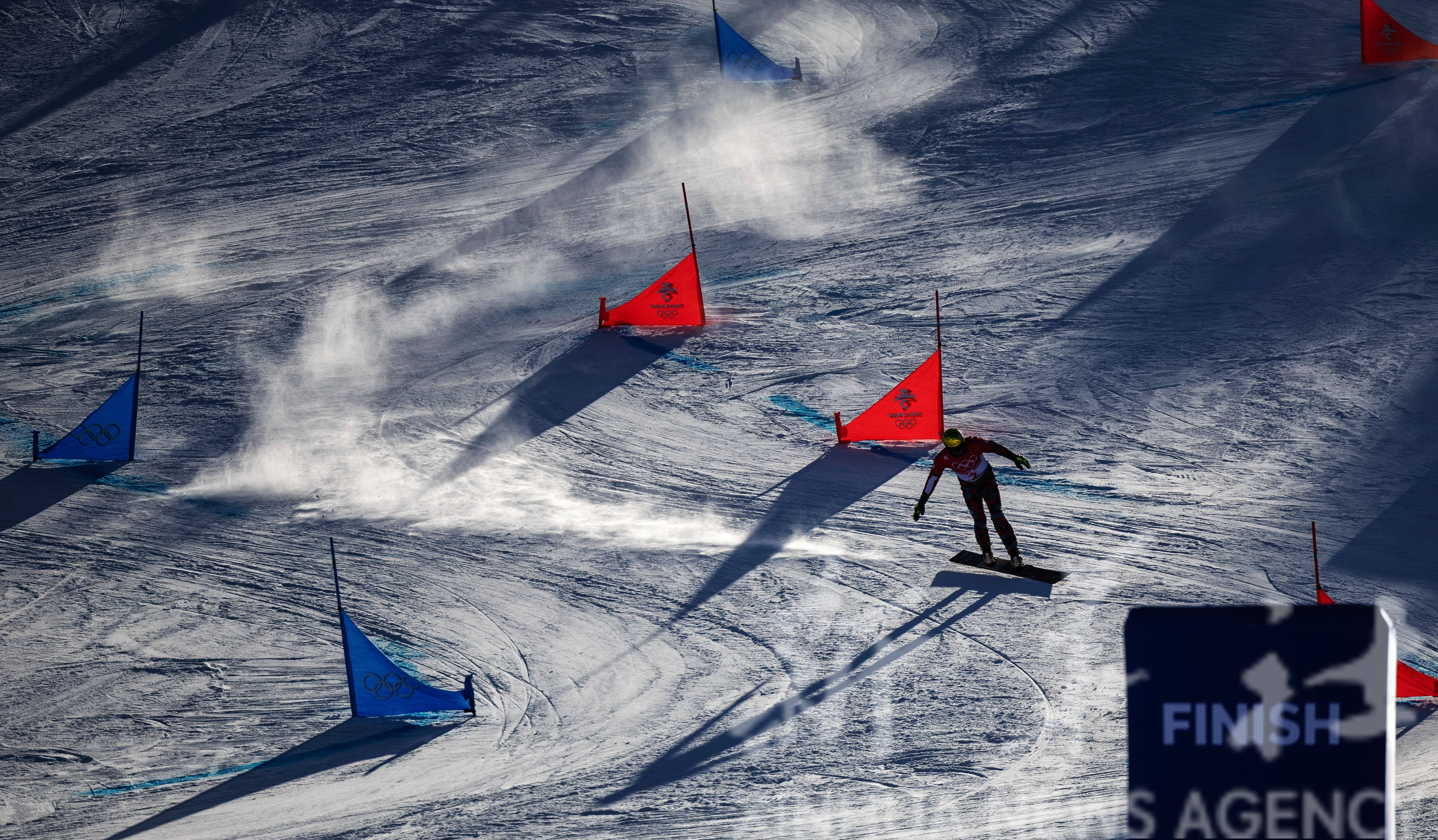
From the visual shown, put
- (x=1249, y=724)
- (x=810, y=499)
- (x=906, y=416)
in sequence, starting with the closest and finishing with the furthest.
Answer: (x=1249, y=724) → (x=810, y=499) → (x=906, y=416)

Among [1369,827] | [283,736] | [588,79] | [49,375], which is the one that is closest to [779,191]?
[588,79]

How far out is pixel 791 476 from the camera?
10969 millimetres

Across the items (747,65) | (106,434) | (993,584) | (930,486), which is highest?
(747,65)

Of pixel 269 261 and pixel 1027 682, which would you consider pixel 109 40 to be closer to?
pixel 269 261

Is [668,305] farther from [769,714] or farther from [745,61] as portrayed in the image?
[745,61]

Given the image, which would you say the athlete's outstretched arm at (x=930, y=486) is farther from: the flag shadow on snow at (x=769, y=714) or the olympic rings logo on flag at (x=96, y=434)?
the olympic rings logo on flag at (x=96, y=434)

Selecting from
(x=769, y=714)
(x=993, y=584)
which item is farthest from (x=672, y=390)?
(x=769, y=714)

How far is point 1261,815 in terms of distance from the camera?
233 centimetres

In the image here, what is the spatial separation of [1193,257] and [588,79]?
984 cm

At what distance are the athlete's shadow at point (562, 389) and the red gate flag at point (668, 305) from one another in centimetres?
14

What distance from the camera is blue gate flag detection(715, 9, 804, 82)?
18484 mm

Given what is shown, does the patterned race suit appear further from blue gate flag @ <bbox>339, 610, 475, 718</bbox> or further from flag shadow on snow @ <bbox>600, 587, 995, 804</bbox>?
blue gate flag @ <bbox>339, 610, 475, 718</bbox>

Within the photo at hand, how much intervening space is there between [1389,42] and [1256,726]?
17.7m

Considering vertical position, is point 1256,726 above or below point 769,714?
above
